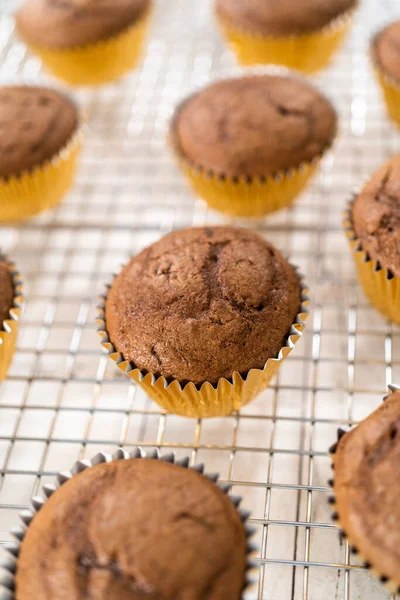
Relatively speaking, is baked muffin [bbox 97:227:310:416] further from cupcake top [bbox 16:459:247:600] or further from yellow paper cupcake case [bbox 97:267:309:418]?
cupcake top [bbox 16:459:247:600]

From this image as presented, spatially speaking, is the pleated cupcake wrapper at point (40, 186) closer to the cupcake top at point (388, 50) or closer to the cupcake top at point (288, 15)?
the cupcake top at point (288, 15)

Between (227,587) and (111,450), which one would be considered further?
(111,450)

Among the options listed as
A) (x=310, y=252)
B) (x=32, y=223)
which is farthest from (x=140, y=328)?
(x=32, y=223)

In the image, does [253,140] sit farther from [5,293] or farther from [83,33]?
[83,33]

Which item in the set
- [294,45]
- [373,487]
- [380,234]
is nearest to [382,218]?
[380,234]

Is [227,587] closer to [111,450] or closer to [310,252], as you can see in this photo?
[111,450]

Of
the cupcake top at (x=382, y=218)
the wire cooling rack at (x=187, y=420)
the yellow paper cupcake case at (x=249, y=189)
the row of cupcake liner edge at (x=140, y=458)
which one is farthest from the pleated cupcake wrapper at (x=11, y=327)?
the cupcake top at (x=382, y=218)

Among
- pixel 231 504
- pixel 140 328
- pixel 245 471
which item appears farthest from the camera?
pixel 245 471
